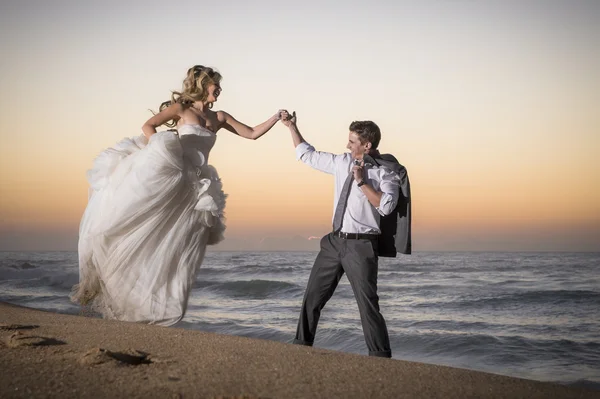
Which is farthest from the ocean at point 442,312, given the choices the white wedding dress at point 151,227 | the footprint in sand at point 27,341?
the footprint in sand at point 27,341

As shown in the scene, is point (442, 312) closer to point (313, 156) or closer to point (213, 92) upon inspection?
point (213, 92)

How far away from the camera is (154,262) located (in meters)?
6.74

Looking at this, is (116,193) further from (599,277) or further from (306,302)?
(599,277)

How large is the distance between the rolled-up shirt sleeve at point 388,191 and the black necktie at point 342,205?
0.26m

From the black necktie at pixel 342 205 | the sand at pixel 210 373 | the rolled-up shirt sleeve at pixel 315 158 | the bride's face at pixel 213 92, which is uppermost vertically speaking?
the bride's face at pixel 213 92

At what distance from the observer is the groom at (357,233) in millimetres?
5652

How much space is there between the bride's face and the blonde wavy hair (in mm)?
27

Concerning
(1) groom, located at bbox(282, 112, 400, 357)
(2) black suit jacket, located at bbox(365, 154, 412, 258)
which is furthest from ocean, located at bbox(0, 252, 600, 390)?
(1) groom, located at bbox(282, 112, 400, 357)

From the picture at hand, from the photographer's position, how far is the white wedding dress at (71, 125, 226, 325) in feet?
21.9

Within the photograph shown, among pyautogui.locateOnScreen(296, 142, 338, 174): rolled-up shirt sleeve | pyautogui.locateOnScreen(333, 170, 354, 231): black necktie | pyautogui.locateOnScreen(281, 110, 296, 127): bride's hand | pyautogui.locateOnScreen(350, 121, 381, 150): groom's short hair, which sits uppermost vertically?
pyautogui.locateOnScreen(281, 110, 296, 127): bride's hand

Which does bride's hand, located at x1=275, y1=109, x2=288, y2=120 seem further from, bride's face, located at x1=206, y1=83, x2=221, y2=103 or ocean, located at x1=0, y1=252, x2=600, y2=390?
ocean, located at x1=0, y1=252, x2=600, y2=390

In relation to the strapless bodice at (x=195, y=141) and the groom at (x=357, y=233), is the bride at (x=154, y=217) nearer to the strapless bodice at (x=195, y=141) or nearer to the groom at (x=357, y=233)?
the strapless bodice at (x=195, y=141)

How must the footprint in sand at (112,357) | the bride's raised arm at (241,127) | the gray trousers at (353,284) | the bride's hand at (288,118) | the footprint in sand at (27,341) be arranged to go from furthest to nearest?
the bride's raised arm at (241,127) → the bride's hand at (288,118) → the gray trousers at (353,284) → the footprint in sand at (27,341) → the footprint in sand at (112,357)

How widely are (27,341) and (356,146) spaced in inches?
118
